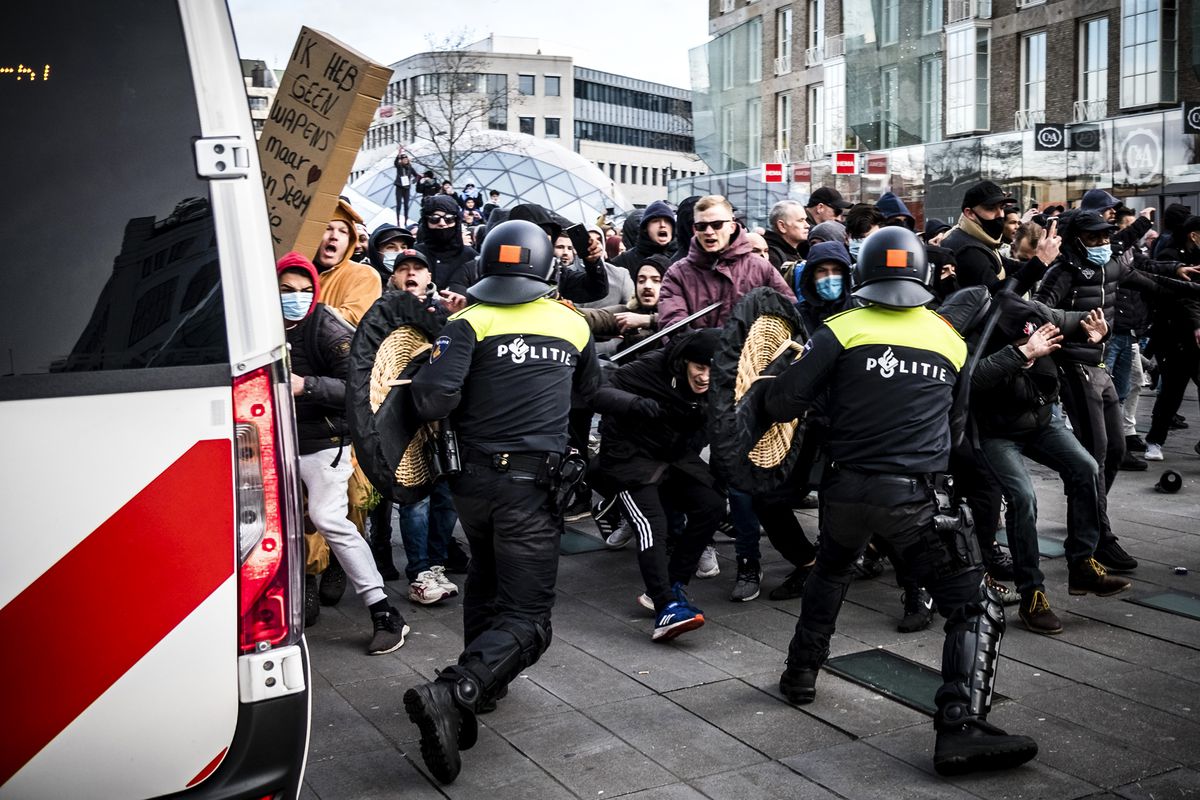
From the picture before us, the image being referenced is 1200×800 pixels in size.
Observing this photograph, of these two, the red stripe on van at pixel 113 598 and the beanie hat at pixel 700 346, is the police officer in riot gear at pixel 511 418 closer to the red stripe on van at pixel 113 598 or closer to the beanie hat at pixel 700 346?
the beanie hat at pixel 700 346

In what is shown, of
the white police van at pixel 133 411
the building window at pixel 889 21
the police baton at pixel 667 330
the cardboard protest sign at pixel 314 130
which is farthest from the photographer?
the building window at pixel 889 21

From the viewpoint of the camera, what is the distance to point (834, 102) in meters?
38.8

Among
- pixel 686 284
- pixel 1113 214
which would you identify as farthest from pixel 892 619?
pixel 1113 214

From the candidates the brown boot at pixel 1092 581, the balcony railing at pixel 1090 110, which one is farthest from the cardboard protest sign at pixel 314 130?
the balcony railing at pixel 1090 110

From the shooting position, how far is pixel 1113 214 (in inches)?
457

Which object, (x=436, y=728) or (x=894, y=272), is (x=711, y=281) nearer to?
(x=894, y=272)

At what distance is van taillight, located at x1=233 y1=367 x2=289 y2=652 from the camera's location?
2742 mm

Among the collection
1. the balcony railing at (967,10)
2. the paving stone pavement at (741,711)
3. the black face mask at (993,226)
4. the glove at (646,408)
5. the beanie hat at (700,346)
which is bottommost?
the paving stone pavement at (741,711)

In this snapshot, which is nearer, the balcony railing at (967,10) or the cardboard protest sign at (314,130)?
the cardboard protest sign at (314,130)

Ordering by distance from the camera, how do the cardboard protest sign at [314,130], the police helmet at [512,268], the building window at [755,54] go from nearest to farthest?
the police helmet at [512,268], the cardboard protest sign at [314,130], the building window at [755,54]

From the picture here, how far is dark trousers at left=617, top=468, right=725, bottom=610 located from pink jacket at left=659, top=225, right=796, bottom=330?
0.97 m

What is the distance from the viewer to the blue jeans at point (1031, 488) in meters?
6.25

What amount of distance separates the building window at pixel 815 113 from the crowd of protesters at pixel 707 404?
32653 millimetres

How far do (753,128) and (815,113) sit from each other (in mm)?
2197
